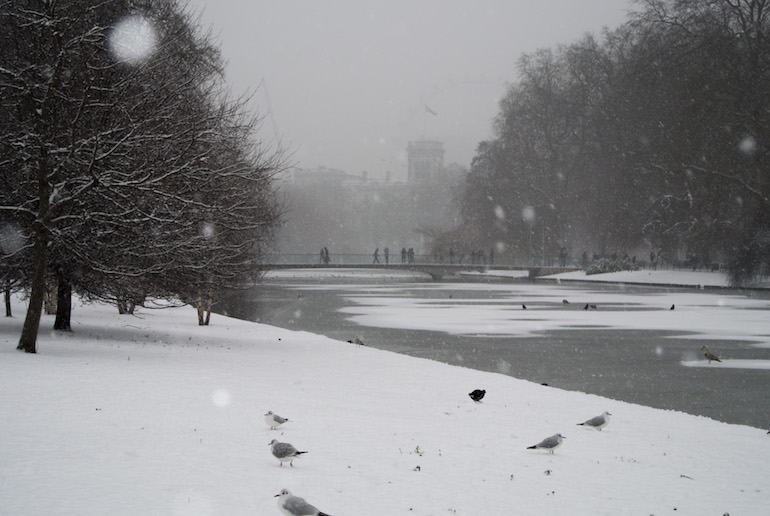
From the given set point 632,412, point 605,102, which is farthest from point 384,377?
point 605,102

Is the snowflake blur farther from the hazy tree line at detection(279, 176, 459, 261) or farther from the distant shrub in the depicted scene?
the hazy tree line at detection(279, 176, 459, 261)

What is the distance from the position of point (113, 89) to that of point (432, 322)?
55.4ft

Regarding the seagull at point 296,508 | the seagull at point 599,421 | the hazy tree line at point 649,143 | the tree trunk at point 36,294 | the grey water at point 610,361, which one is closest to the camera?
the seagull at point 296,508

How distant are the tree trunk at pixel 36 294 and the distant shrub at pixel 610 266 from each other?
57211 millimetres

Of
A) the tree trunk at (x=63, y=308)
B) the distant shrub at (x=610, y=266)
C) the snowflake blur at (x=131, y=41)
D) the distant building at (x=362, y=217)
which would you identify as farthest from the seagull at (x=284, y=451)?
the distant building at (x=362, y=217)

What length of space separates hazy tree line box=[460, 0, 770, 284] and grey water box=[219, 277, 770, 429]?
81.7 feet

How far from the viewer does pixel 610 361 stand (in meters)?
20.0

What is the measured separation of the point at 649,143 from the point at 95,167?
4620 centimetres

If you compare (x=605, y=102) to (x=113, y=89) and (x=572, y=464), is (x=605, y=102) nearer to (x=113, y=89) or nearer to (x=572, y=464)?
(x=113, y=89)

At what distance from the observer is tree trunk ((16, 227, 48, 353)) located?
15.4m

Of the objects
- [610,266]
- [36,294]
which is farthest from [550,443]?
[610,266]

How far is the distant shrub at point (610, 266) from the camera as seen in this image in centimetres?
6732

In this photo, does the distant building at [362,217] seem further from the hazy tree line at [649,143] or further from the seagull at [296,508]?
the seagull at [296,508]

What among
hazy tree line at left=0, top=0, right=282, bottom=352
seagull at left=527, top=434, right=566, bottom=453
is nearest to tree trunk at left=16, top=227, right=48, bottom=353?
hazy tree line at left=0, top=0, right=282, bottom=352
